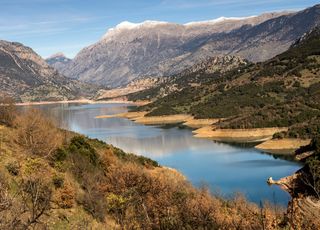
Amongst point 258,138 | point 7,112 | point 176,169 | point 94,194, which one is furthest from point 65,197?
point 258,138

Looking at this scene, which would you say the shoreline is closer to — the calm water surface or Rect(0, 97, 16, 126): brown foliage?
the calm water surface

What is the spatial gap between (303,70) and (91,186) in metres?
174

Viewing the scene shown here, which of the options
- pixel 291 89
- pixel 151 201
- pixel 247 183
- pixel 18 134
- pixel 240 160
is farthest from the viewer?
pixel 291 89

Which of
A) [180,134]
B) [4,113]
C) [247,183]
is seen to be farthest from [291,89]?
[4,113]

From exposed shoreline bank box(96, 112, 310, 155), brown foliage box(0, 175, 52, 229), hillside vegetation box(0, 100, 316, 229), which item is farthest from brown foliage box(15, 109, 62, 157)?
exposed shoreline bank box(96, 112, 310, 155)

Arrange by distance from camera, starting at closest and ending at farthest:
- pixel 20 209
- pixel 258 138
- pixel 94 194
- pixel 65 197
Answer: pixel 20 209 → pixel 65 197 → pixel 94 194 → pixel 258 138

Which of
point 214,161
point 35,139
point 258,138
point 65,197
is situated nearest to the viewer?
point 65,197

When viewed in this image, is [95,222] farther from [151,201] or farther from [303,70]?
[303,70]

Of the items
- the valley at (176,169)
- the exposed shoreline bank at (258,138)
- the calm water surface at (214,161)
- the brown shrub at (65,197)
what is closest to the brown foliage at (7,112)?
the valley at (176,169)

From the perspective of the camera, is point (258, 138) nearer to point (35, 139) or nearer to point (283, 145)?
point (283, 145)

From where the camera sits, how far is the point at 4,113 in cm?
5422

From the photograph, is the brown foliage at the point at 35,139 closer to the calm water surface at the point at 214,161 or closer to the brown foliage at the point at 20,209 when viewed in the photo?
the calm water surface at the point at 214,161

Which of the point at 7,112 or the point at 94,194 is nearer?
the point at 94,194

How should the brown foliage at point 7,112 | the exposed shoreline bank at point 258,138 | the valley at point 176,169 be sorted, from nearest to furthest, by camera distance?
the valley at point 176,169, the brown foliage at point 7,112, the exposed shoreline bank at point 258,138
